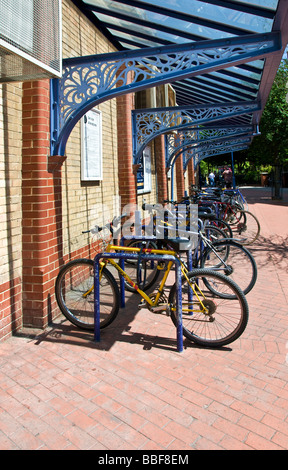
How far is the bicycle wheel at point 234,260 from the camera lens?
445 centimetres

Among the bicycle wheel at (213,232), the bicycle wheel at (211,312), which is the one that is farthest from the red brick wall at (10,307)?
the bicycle wheel at (213,232)

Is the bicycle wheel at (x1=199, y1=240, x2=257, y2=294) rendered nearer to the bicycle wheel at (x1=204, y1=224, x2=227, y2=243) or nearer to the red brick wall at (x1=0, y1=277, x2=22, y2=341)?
the bicycle wheel at (x1=204, y1=224, x2=227, y2=243)

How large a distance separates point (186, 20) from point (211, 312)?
3.68 metres

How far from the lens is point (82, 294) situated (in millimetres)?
3764

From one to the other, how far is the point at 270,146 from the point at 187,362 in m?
17.9

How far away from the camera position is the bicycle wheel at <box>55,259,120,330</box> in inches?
139

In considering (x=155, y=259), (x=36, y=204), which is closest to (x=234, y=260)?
(x=155, y=259)

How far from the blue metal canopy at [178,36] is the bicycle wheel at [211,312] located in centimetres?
192

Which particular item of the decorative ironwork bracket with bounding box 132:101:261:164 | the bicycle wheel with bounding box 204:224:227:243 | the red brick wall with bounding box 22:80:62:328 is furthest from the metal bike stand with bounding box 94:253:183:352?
the decorative ironwork bracket with bounding box 132:101:261:164

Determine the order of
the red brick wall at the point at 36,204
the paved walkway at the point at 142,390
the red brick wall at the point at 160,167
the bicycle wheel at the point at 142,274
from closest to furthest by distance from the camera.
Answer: the paved walkway at the point at 142,390, the red brick wall at the point at 36,204, the bicycle wheel at the point at 142,274, the red brick wall at the point at 160,167

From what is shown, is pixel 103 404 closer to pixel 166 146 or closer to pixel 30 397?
pixel 30 397

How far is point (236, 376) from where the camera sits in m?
2.80

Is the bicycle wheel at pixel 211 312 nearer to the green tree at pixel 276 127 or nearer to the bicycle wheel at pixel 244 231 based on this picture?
the bicycle wheel at pixel 244 231

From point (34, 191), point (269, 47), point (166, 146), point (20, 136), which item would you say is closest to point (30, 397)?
point (34, 191)
